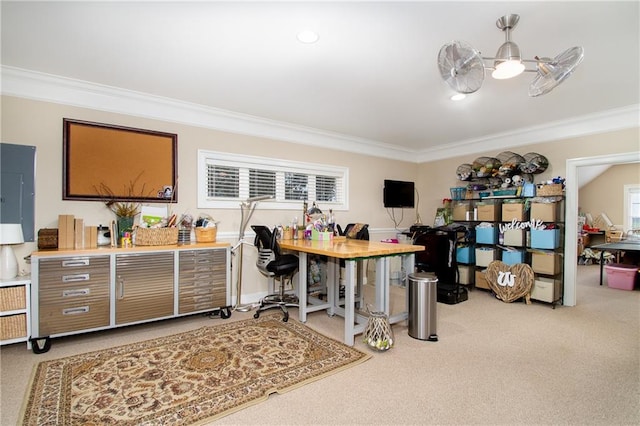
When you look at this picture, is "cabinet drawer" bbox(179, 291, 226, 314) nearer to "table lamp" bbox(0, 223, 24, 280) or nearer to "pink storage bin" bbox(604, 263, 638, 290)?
"table lamp" bbox(0, 223, 24, 280)

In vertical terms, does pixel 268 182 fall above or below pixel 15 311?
above

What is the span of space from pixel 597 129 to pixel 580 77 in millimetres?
1627

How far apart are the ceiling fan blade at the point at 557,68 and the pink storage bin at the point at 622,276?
16.9 feet

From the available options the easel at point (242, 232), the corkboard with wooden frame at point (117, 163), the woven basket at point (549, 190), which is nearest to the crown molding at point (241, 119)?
the corkboard with wooden frame at point (117, 163)

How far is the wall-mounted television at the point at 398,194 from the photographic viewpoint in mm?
5832

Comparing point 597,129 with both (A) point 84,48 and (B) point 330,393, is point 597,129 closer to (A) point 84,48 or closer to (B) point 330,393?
(B) point 330,393

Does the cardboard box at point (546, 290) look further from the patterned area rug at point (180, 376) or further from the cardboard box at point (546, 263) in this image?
the patterned area rug at point (180, 376)

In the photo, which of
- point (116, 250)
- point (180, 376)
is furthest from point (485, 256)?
point (116, 250)

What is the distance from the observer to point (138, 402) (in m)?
2.01

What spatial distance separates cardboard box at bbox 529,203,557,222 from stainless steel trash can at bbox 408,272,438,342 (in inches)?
94.7

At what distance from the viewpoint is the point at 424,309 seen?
3025mm

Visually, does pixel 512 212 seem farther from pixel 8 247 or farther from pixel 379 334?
pixel 8 247

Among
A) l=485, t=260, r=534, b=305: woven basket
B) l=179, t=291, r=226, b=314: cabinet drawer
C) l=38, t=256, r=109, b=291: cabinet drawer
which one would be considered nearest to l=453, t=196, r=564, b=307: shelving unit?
l=485, t=260, r=534, b=305: woven basket

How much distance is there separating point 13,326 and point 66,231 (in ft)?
2.90
